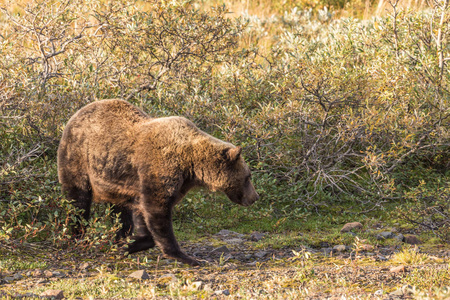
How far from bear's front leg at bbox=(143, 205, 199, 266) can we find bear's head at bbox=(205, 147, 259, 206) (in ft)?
2.17

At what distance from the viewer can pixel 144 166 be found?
→ 593cm

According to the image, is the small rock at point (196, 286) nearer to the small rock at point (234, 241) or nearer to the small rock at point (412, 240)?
the small rock at point (234, 241)

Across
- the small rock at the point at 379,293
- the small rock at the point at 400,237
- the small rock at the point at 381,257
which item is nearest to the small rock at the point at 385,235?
the small rock at the point at 400,237

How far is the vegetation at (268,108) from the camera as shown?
7617 millimetres

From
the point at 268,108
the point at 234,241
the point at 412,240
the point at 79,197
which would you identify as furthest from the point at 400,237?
the point at 79,197

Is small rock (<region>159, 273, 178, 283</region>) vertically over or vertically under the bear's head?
under

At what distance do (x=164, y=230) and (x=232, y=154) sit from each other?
47.0 inches

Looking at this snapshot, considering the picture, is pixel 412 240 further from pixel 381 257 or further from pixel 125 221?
pixel 125 221

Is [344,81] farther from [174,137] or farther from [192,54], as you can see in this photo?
[174,137]

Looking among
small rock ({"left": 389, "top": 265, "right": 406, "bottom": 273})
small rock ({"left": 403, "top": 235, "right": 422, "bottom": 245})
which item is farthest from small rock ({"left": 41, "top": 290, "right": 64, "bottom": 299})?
small rock ({"left": 403, "top": 235, "right": 422, "bottom": 245})

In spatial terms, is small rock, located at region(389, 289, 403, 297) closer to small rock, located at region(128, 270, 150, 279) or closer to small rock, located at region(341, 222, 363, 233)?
small rock, located at region(128, 270, 150, 279)

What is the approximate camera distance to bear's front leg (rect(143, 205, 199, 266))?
19.4ft

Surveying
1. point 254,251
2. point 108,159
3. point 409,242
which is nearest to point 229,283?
point 254,251

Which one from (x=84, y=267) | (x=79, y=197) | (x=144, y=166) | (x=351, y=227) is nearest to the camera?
(x=84, y=267)
